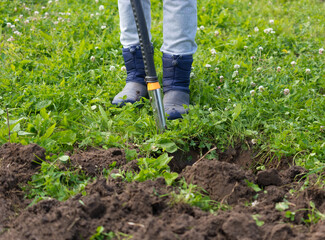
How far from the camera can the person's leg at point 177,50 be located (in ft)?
8.90

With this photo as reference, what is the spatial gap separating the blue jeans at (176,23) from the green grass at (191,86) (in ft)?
1.39

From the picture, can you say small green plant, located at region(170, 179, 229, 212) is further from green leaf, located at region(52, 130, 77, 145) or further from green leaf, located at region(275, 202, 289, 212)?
green leaf, located at region(52, 130, 77, 145)

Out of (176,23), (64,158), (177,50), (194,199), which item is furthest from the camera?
(177,50)

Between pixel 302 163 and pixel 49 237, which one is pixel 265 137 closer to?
pixel 302 163

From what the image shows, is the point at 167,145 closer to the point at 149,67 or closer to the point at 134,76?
the point at 149,67

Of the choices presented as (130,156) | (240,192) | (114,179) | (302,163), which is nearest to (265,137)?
(302,163)

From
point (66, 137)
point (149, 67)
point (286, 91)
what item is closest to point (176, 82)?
point (149, 67)

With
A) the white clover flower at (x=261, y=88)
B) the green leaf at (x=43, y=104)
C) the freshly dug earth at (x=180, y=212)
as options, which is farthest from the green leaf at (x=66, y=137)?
the white clover flower at (x=261, y=88)

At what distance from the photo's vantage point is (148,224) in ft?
5.20

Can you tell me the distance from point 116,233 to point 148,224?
140 millimetres

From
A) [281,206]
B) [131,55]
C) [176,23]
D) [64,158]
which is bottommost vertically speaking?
[281,206]

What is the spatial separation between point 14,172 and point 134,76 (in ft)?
4.34

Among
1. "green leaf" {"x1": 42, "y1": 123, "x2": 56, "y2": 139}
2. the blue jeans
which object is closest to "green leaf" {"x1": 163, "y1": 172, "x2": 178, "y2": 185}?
"green leaf" {"x1": 42, "y1": 123, "x2": 56, "y2": 139}

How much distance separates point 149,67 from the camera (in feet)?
8.07
